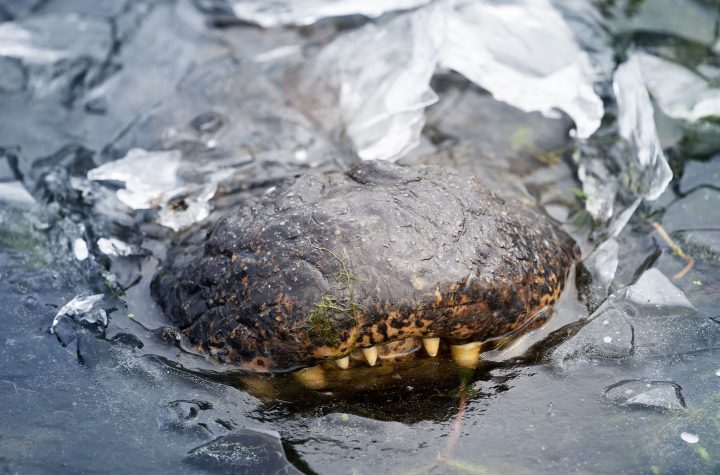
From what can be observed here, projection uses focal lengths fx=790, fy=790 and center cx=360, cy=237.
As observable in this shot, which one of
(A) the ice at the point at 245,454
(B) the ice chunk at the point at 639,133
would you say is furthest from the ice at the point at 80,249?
(B) the ice chunk at the point at 639,133

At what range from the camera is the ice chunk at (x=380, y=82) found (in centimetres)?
514

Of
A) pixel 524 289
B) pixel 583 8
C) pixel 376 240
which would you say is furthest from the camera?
pixel 583 8

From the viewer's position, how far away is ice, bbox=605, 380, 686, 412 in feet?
11.6

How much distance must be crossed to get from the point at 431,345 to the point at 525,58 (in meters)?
2.60

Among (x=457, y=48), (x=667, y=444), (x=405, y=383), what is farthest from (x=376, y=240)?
(x=457, y=48)

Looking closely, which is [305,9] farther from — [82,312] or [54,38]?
[82,312]

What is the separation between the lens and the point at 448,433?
350 cm

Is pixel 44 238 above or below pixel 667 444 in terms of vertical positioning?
below

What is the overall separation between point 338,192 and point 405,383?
977 millimetres

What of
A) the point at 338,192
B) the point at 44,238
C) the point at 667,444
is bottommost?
the point at 44,238

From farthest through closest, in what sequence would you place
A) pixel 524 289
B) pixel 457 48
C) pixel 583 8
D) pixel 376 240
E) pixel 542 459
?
pixel 583 8
pixel 457 48
pixel 524 289
pixel 376 240
pixel 542 459

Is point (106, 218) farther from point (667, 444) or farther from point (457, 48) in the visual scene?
point (667, 444)

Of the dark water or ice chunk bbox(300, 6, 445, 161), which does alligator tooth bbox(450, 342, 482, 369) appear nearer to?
the dark water

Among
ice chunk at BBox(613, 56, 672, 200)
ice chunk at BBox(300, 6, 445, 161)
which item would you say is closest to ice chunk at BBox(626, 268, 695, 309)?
ice chunk at BBox(613, 56, 672, 200)
